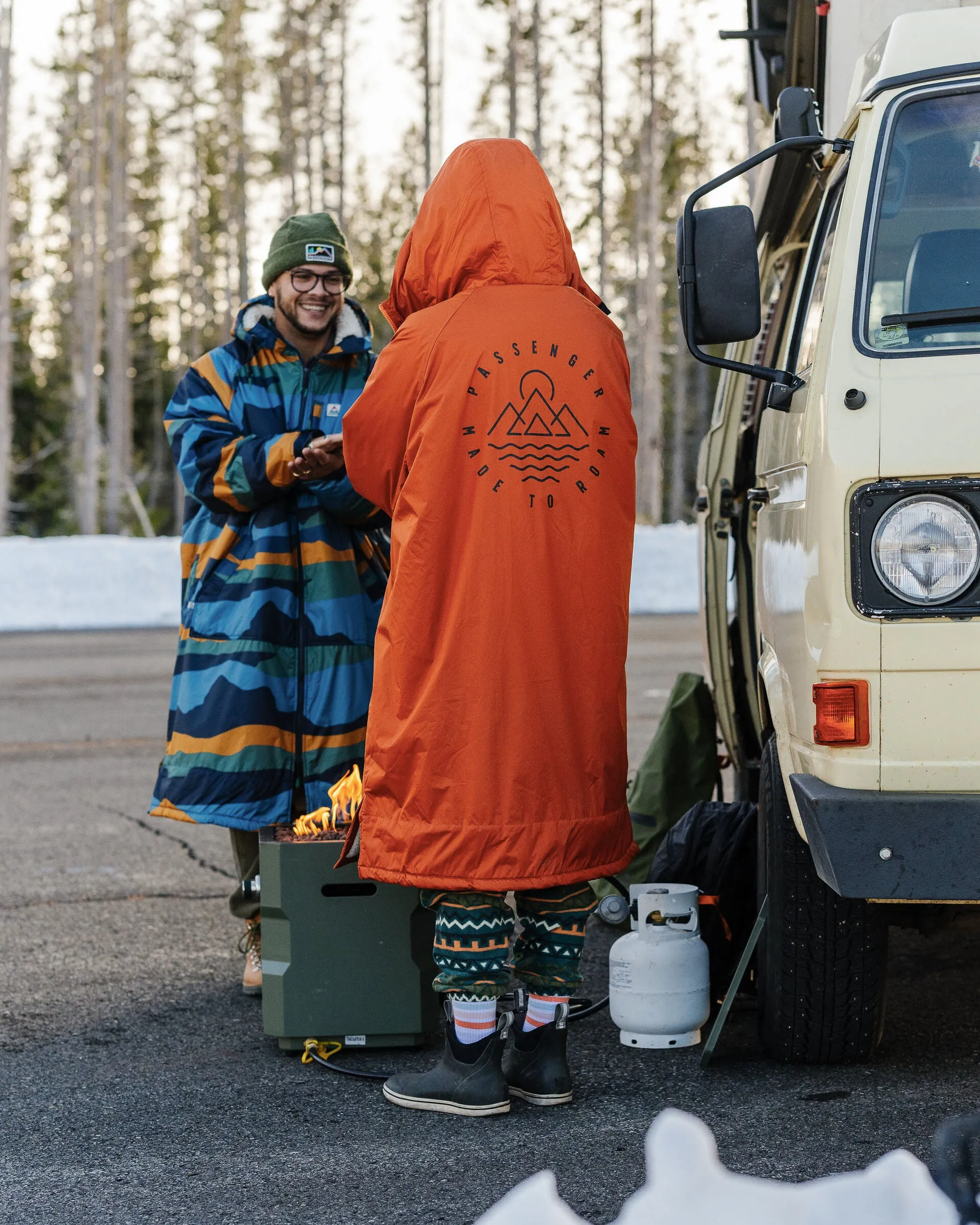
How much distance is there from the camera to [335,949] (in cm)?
388

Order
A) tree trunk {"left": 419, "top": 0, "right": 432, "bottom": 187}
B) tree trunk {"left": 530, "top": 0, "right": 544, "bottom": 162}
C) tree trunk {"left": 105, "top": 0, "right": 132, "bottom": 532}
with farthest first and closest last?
tree trunk {"left": 105, "top": 0, "right": 132, "bottom": 532} < tree trunk {"left": 419, "top": 0, "right": 432, "bottom": 187} < tree trunk {"left": 530, "top": 0, "right": 544, "bottom": 162}

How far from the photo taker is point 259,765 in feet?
14.2

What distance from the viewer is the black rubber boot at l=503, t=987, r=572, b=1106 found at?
3553mm

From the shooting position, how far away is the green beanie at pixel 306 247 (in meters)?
4.43

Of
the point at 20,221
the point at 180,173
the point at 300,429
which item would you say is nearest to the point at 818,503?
the point at 300,429

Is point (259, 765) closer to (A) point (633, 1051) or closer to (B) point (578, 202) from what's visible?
(A) point (633, 1051)

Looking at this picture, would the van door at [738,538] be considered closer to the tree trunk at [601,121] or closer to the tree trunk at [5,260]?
the tree trunk at [5,260]

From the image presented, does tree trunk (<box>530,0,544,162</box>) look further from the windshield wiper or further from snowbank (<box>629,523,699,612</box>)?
the windshield wiper

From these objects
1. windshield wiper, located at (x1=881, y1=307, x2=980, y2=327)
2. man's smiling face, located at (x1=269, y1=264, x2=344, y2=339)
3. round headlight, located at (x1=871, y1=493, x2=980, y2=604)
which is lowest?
round headlight, located at (x1=871, y1=493, x2=980, y2=604)

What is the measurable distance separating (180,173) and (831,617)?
52.9 m

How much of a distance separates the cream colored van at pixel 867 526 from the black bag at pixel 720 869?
33 centimetres

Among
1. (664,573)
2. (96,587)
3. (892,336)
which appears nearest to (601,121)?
(664,573)

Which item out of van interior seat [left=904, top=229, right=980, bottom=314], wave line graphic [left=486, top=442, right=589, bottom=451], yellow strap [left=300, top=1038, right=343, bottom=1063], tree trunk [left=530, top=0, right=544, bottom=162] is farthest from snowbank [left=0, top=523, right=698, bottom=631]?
tree trunk [left=530, top=0, right=544, bottom=162]

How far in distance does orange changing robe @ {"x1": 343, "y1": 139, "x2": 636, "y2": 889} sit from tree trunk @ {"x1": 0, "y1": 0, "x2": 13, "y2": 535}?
28.4 m
